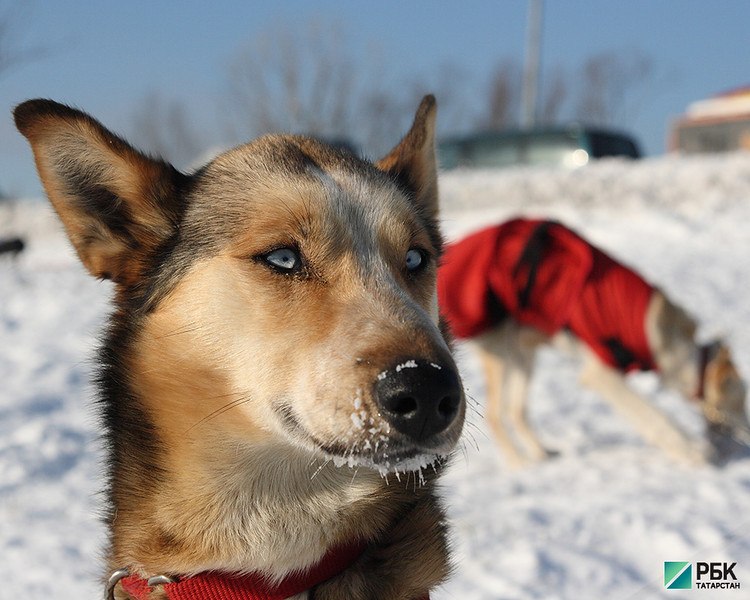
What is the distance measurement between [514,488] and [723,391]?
198cm

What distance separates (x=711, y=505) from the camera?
4.72 meters

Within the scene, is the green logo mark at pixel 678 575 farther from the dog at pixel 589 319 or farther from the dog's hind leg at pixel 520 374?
the dog's hind leg at pixel 520 374

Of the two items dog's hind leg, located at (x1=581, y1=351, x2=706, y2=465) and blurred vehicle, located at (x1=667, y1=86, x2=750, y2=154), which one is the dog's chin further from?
blurred vehicle, located at (x1=667, y1=86, x2=750, y2=154)

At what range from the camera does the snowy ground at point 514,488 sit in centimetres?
380

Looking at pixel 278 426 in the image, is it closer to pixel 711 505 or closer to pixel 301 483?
pixel 301 483

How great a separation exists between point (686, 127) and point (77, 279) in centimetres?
2007

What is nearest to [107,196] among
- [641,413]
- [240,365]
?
[240,365]

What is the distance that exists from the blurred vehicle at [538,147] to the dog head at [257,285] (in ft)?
49.0

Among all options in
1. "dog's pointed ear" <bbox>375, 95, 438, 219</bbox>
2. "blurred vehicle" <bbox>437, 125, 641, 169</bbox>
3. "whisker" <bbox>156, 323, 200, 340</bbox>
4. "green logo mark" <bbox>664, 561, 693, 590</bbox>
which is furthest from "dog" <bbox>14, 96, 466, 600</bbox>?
"blurred vehicle" <bbox>437, 125, 641, 169</bbox>

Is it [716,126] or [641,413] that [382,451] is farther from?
[716,126]

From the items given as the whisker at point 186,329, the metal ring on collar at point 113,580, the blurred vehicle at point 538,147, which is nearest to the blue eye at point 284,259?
the whisker at point 186,329

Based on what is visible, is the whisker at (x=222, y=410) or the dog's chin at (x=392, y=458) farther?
the whisker at (x=222, y=410)

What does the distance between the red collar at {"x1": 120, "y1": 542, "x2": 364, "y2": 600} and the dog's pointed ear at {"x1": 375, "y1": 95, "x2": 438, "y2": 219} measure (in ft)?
4.22

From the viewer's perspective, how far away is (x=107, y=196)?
2406mm
